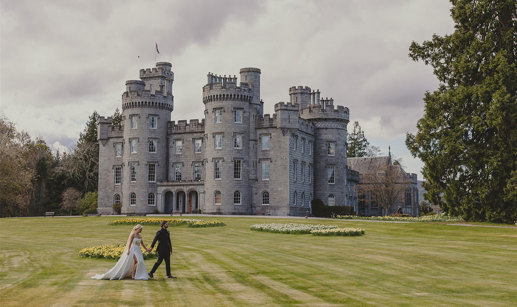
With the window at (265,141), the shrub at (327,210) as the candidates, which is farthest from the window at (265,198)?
the shrub at (327,210)

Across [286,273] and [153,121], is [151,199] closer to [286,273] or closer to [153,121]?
[153,121]

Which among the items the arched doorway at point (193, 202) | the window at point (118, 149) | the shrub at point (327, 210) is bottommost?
the shrub at point (327, 210)

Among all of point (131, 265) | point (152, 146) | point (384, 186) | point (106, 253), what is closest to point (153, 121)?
point (152, 146)

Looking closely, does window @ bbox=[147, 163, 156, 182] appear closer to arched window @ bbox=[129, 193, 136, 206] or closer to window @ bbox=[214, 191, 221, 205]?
arched window @ bbox=[129, 193, 136, 206]

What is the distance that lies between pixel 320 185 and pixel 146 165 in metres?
20.7

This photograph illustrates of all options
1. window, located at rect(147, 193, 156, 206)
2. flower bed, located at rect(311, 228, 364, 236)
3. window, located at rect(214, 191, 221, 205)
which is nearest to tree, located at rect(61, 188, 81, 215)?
window, located at rect(147, 193, 156, 206)

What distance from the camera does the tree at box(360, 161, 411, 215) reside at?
75125mm

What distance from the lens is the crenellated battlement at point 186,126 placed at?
216ft

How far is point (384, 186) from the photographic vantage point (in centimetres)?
7612

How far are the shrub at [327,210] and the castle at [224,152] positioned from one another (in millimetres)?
1135

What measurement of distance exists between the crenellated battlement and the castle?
4.7 inches

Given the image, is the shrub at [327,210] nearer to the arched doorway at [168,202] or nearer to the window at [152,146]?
the arched doorway at [168,202]

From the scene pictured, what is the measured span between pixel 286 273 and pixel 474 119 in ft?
80.5

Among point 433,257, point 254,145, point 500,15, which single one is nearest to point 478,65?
point 500,15
